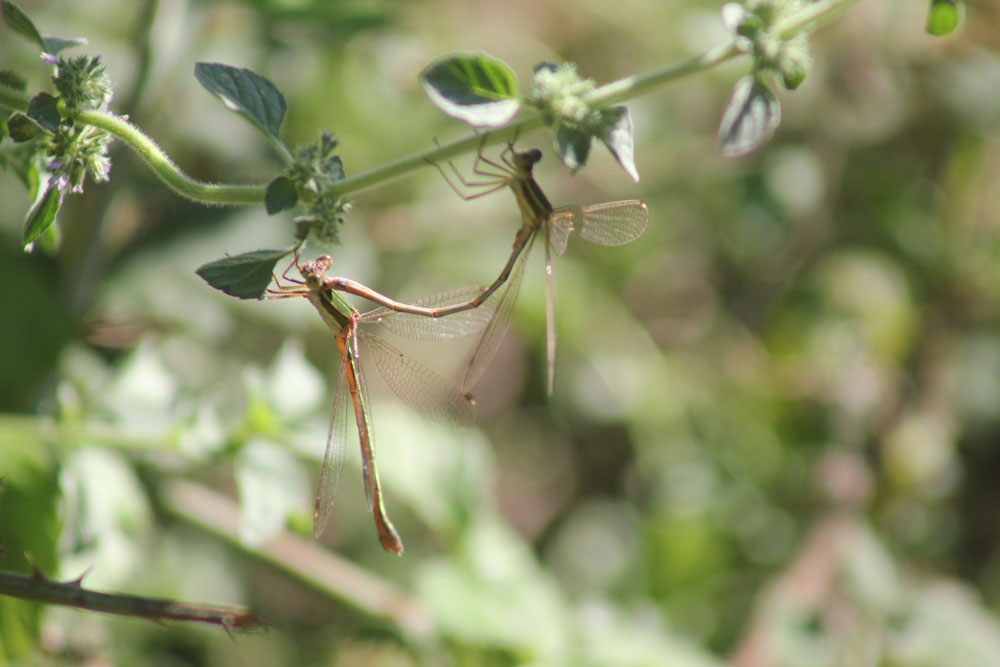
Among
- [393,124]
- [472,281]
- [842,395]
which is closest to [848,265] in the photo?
[842,395]

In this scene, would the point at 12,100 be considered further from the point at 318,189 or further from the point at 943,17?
the point at 943,17

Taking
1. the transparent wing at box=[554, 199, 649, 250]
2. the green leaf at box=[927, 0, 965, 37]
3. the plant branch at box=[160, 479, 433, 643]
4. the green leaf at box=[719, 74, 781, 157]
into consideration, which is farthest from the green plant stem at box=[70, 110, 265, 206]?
the plant branch at box=[160, 479, 433, 643]

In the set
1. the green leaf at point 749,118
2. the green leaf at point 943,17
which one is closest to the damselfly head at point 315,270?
the green leaf at point 749,118

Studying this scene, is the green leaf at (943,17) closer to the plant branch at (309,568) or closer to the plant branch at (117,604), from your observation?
the plant branch at (117,604)

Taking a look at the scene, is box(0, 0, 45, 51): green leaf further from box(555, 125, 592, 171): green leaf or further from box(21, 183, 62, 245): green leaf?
box(555, 125, 592, 171): green leaf

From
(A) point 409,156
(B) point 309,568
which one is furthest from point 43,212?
(B) point 309,568

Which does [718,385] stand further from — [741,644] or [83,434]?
[83,434]
